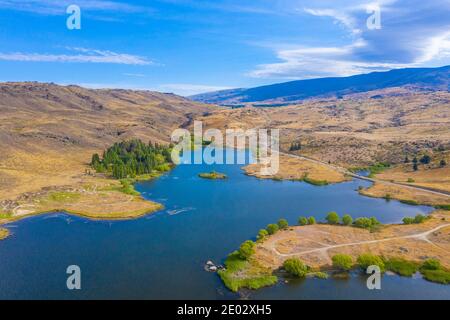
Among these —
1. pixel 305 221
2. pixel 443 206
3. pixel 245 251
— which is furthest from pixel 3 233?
pixel 443 206

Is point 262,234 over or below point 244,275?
over

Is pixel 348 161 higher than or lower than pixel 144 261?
higher

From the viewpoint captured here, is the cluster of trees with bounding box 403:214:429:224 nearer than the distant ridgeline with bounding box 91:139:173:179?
Yes

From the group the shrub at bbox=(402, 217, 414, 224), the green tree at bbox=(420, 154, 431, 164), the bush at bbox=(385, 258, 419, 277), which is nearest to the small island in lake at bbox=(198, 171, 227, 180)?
the shrub at bbox=(402, 217, 414, 224)

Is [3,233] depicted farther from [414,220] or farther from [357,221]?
[414,220]

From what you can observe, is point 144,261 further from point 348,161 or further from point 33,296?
point 348,161

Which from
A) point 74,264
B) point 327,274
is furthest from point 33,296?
point 327,274

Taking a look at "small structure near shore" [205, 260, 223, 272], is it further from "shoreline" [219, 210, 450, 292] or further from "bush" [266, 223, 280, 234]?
"bush" [266, 223, 280, 234]
